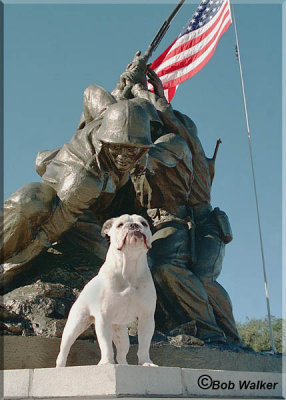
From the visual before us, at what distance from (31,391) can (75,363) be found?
1.21m

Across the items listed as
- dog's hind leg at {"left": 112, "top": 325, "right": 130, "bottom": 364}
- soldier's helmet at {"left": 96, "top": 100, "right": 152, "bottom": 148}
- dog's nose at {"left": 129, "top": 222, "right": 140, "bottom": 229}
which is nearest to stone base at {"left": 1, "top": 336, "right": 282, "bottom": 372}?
dog's hind leg at {"left": 112, "top": 325, "right": 130, "bottom": 364}

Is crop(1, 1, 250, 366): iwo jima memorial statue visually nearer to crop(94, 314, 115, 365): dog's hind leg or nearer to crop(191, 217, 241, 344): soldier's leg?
crop(191, 217, 241, 344): soldier's leg

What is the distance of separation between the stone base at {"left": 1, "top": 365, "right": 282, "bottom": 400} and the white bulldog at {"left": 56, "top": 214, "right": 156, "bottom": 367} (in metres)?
0.30

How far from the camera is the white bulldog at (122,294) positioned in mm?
4320

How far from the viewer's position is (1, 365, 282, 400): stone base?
381 cm

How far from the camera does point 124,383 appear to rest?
3.79m

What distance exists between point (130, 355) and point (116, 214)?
237cm

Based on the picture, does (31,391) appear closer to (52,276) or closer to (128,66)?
(52,276)

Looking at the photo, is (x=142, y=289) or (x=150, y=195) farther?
(x=150, y=195)

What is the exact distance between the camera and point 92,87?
7602mm

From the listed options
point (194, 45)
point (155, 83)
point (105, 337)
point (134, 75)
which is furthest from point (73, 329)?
point (194, 45)

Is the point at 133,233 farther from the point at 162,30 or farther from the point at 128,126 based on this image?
the point at 162,30

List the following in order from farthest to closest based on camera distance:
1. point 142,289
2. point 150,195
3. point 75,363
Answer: point 150,195 < point 75,363 < point 142,289

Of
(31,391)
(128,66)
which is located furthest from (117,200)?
(31,391)
